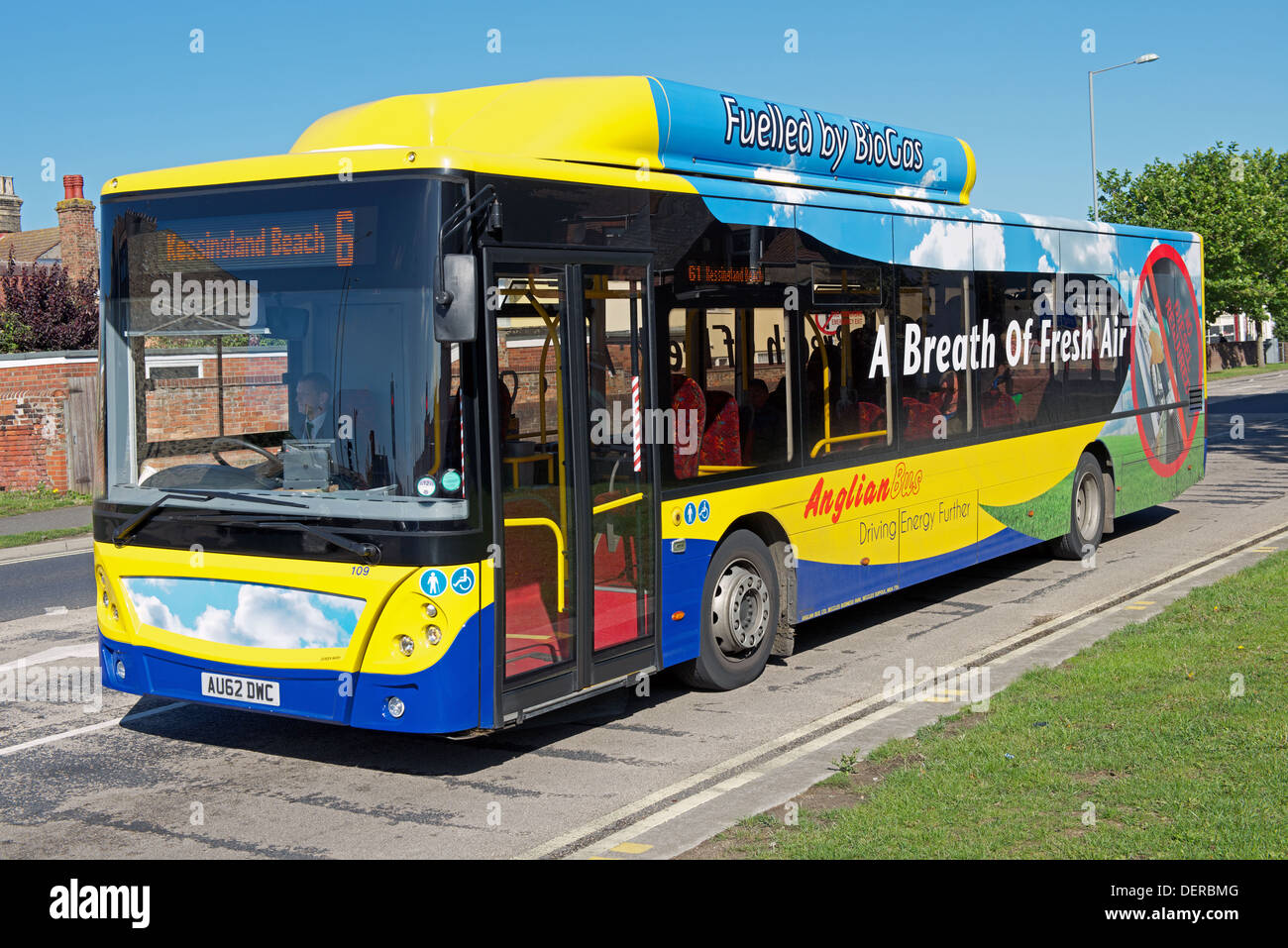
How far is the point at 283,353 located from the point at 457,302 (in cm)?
118

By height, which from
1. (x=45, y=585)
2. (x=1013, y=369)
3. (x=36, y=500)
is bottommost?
(x=45, y=585)

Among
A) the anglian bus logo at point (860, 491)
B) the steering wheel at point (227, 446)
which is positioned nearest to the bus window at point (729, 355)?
the anglian bus logo at point (860, 491)

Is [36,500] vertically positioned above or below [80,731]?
above

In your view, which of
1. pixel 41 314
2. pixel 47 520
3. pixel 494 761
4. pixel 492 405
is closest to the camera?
pixel 492 405

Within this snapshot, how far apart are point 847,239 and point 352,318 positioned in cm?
447

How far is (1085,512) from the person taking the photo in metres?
14.1

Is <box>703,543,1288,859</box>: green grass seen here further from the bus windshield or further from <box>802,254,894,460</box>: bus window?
the bus windshield

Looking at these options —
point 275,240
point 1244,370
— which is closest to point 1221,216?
point 1244,370

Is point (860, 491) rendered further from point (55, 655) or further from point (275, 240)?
point (55, 655)

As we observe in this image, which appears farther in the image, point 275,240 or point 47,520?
point 47,520

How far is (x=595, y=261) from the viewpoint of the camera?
751cm

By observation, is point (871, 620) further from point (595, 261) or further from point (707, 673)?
point (595, 261)

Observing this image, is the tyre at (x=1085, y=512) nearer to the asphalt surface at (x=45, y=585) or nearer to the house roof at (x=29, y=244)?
the asphalt surface at (x=45, y=585)
